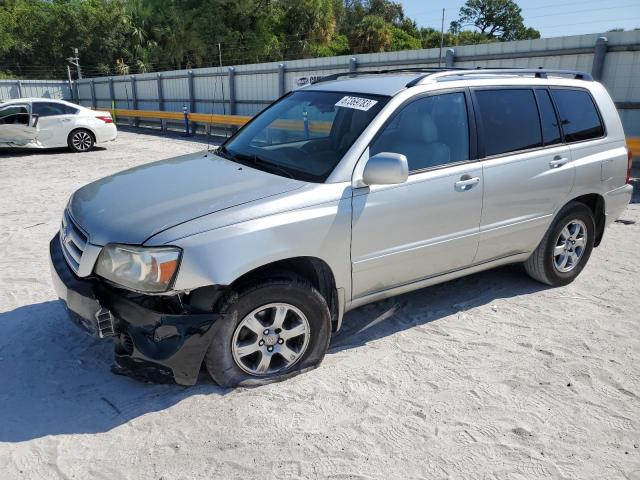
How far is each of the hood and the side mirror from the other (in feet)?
1.42

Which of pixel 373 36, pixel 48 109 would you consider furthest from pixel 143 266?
pixel 373 36

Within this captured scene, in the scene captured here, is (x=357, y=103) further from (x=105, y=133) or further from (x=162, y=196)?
(x=105, y=133)

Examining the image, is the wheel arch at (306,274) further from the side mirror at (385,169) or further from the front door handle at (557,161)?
the front door handle at (557,161)

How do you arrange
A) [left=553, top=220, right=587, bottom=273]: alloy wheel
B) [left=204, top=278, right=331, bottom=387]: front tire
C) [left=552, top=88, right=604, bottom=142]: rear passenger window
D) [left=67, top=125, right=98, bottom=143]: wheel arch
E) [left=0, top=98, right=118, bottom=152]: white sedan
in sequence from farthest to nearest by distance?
[left=67, top=125, right=98, bottom=143]: wheel arch → [left=0, top=98, right=118, bottom=152]: white sedan → [left=553, top=220, right=587, bottom=273]: alloy wheel → [left=552, top=88, right=604, bottom=142]: rear passenger window → [left=204, top=278, right=331, bottom=387]: front tire

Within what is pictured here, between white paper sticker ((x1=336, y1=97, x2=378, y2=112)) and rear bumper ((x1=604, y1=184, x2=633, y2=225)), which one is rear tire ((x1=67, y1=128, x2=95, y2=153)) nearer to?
white paper sticker ((x1=336, y1=97, x2=378, y2=112))

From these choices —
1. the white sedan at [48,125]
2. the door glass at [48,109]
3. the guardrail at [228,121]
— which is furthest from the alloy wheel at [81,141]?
the guardrail at [228,121]

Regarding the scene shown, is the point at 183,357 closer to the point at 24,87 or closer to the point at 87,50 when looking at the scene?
the point at 24,87

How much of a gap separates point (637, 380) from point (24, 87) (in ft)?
109

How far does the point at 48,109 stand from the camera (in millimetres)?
13539

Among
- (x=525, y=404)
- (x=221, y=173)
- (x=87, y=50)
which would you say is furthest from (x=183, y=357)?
(x=87, y=50)

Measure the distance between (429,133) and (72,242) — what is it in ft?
8.23

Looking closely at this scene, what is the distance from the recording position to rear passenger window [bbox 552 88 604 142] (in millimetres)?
4566

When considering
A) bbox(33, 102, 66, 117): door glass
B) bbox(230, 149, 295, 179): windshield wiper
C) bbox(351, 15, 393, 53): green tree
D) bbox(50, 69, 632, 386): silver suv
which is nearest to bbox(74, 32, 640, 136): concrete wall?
bbox(33, 102, 66, 117): door glass

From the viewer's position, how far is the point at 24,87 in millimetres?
29453
